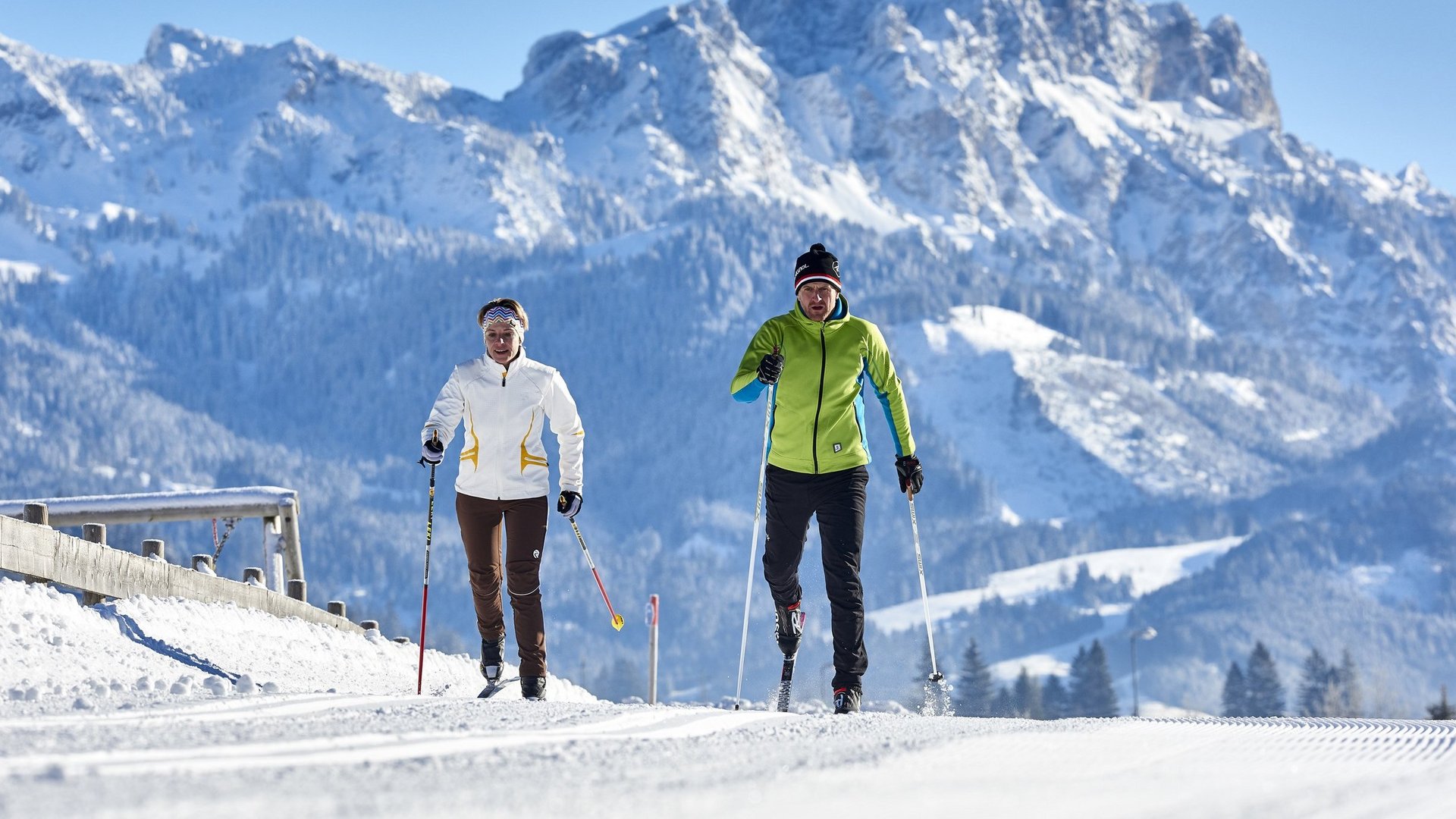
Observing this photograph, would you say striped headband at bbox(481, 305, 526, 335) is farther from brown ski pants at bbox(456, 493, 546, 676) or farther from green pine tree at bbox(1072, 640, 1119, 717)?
green pine tree at bbox(1072, 640, 1119, 717)

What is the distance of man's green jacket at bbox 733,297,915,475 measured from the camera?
7816mm

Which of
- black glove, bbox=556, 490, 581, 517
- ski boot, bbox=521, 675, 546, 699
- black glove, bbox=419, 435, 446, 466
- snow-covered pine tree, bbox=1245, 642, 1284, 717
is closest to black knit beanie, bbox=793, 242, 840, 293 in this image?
black glove, bbox=556, 490, 581, 517

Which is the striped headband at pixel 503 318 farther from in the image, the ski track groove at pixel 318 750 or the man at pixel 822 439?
the ski track groove at pixel 318 750

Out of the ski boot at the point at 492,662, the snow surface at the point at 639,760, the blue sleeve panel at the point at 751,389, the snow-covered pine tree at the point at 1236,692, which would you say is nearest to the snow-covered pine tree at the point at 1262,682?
the snow-covered pine tree at the point at 1236,692

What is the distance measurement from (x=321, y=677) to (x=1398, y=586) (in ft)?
647

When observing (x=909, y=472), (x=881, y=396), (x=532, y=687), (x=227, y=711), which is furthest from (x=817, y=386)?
(x=227, y=711)

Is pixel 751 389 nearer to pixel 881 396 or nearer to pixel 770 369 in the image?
pixel 770 369

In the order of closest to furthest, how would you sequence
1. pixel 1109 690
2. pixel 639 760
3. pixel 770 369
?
pixel 639 760
pixel 770 369
pixel 1109 690

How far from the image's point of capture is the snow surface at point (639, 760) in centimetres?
340

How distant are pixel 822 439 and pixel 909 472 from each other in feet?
2.38

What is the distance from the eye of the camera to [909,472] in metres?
8.34

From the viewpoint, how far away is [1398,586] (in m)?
189

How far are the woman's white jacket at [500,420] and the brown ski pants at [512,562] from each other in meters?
0.07

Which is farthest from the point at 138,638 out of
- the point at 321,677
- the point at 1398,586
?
the point at 1398,586
